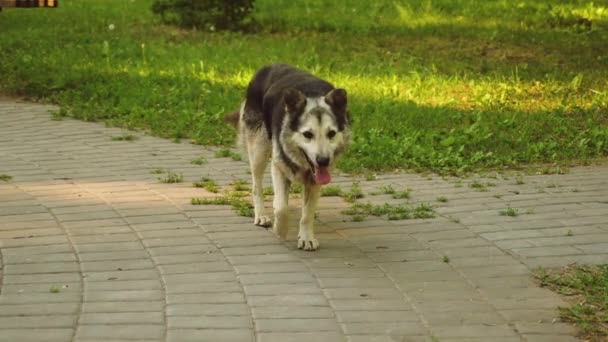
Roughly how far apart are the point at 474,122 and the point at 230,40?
19.5ft

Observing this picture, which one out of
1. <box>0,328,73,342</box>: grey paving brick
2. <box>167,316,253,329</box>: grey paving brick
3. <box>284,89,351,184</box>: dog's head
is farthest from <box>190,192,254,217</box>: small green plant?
<box>0,328,73,342</box>: grey paving brick

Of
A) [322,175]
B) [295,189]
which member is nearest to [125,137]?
[295,189]

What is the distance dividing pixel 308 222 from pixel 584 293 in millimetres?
1954

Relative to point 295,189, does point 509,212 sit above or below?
above

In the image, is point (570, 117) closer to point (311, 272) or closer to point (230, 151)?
point (230, 151)

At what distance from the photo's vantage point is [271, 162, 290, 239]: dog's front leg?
702 cm

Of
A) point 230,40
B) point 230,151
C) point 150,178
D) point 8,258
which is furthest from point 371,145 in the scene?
point 230,40

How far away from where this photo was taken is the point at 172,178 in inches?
343

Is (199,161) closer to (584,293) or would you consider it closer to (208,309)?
(208,309)

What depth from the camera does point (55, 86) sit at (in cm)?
1231

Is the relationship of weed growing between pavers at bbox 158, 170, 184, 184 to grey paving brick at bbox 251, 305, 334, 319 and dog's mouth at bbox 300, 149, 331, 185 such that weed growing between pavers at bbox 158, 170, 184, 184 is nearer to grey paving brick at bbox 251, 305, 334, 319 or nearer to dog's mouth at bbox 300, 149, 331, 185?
dog's mouth at bbox 300, 149, 331, 185

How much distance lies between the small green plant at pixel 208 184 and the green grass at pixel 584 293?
10.1 feet

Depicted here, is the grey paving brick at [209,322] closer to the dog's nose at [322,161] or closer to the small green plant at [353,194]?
the dog's nose at [322,161]

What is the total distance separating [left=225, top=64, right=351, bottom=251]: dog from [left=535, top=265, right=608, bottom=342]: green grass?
5.23ft
